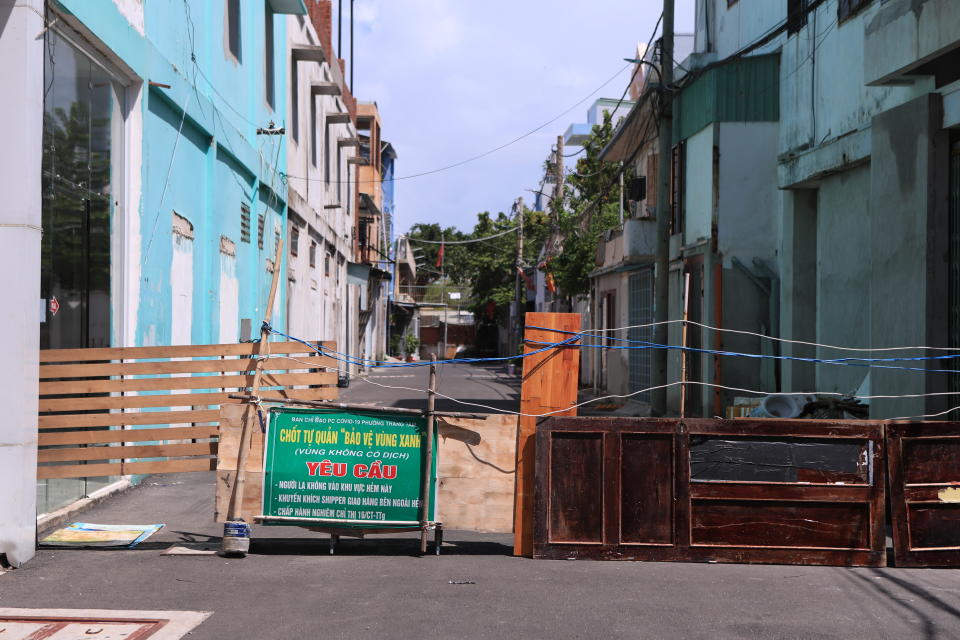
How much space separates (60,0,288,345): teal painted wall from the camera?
11.0m

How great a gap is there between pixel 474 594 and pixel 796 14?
40.5 ft

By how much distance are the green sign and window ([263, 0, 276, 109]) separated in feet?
40.1

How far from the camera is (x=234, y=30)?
15922 mm

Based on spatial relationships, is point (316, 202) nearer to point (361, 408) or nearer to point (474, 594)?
point (361, 408)

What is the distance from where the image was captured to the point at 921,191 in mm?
9977

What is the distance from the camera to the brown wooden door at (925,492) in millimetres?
7543

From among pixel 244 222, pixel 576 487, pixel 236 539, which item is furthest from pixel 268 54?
pixel 576 487

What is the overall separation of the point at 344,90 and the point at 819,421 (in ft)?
89.7

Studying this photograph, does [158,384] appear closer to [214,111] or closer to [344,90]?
[214,111]

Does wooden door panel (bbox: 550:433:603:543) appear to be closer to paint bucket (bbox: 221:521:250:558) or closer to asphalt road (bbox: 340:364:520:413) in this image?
paint bucket (bbox: 221:521:250:558)

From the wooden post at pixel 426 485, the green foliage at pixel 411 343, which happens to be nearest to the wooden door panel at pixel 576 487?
the wooden post at pixel 426 485

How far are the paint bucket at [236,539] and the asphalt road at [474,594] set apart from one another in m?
0.10

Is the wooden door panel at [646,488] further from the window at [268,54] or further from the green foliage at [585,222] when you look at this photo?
the green foliage at [585,222]

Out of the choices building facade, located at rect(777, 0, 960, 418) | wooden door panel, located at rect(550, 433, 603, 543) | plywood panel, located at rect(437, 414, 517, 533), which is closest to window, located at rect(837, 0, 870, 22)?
building facade, located at rect(777, 0, 960, 418)
